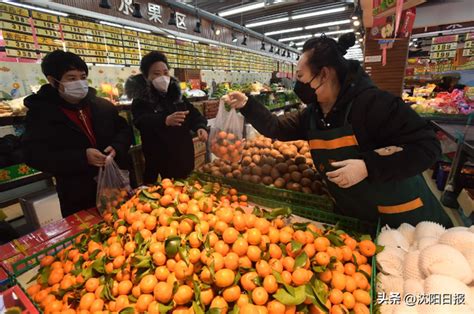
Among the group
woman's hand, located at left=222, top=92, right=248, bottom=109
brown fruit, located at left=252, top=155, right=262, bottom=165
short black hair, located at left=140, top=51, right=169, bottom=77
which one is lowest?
brown fruit, located at left=252, top=155, right=262, bottom=165

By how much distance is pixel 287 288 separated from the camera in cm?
91

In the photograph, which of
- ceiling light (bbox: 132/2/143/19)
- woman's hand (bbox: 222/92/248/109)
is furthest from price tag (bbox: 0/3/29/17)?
woman's hand (bbox: 222/92/248/109)

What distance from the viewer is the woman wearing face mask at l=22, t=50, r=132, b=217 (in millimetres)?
1979

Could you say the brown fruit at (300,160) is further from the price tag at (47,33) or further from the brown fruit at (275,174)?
the price tag at (47,33)

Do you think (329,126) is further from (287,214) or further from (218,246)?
(218,246)

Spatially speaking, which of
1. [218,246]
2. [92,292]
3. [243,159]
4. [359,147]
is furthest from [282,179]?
[92,292]

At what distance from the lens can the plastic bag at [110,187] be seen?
175 cm

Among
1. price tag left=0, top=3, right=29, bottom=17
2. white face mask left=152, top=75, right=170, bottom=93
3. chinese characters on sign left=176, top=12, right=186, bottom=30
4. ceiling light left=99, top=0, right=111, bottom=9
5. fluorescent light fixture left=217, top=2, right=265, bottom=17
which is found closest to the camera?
white face mask left=152, top=75, right=170, bottom=93

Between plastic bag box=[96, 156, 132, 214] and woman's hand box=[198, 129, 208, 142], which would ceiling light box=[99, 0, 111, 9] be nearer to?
woman's hand box=[198, 129, 208, 142]

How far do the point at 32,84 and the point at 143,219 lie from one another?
519cm

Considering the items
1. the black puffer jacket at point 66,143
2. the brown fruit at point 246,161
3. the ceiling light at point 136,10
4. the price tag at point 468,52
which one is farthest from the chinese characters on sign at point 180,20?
the price tag at point 468,52

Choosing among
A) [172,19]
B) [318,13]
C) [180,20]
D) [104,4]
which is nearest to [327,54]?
[104,4]

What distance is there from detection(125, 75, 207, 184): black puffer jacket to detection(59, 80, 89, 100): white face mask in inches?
20.2

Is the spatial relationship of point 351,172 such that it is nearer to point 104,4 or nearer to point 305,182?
point 305,182
